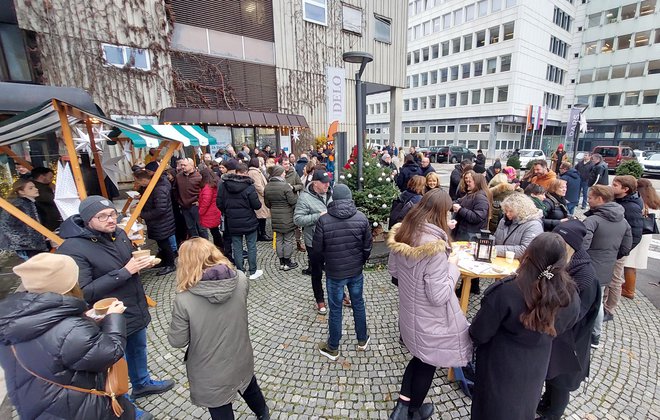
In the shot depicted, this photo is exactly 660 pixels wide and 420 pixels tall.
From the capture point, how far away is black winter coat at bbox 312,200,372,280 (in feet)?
10.6

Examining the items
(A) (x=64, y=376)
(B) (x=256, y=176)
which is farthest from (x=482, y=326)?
(B) (x=256, y=176)

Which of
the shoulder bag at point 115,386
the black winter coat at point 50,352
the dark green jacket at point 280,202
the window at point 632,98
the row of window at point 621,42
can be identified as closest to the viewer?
the black winter coat at point 50,352

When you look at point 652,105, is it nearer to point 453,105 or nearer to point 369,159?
point 453,105

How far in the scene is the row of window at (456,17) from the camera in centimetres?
3112

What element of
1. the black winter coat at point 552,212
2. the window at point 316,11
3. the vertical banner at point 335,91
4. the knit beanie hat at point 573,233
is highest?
the window at point 316,11

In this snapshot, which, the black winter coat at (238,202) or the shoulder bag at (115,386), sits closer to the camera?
the shoulder bag at (115,386)

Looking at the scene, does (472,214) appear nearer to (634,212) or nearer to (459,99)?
(634,212)

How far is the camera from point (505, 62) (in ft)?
102

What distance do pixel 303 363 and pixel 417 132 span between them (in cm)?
4279

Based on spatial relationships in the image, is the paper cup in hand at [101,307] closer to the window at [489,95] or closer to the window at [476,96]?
the window at [489,95]

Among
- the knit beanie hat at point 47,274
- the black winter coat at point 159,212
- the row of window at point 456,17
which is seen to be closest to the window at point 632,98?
the row of window at point 456,17

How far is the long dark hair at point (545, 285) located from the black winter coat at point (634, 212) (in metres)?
3.24

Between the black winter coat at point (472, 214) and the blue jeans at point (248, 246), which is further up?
the black winter coat at point (472, 214)

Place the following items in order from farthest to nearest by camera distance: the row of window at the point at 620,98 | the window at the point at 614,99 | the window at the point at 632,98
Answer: the window at the point at 614,99 → the window at the point at 632,98 → the row of window at the point at 620,98
